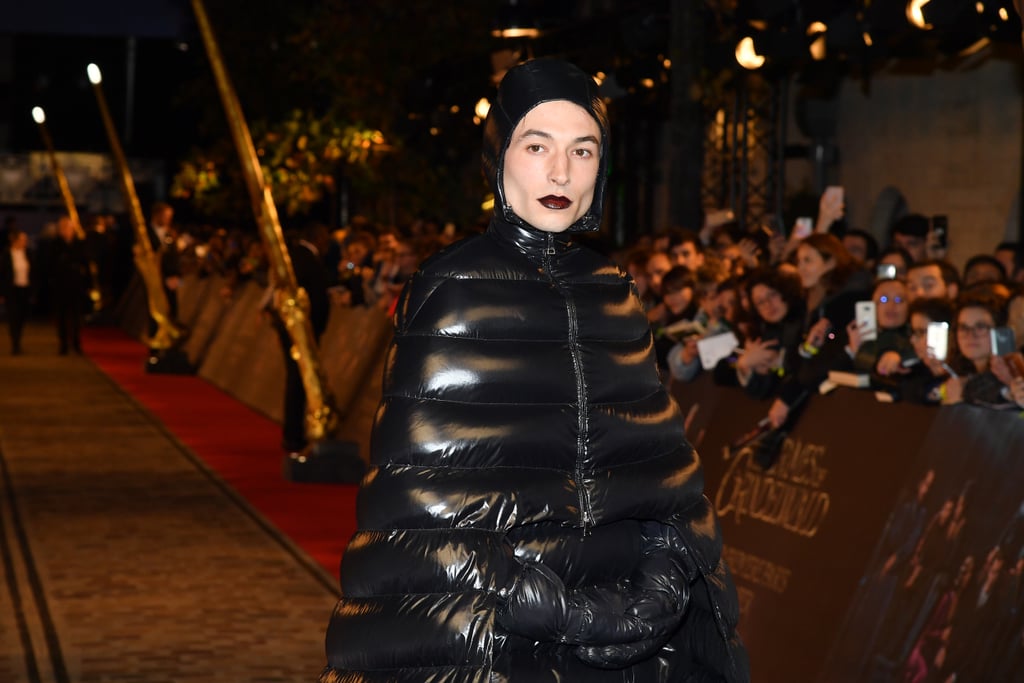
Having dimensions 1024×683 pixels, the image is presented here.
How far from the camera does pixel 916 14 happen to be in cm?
1161

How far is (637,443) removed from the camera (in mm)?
3719

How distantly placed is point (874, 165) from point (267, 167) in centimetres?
1142

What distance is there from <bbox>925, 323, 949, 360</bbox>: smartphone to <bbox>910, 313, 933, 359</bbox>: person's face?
21mm

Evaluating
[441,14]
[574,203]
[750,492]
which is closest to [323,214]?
[441,14]

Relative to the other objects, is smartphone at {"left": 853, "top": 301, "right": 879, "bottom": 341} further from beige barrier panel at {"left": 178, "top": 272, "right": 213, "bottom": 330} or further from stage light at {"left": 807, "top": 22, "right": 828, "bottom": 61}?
beige barrier panel at {"left": 178, "top": 272, "right": 213, "bottom": 330}

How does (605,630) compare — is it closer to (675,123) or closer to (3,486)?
(3,486)

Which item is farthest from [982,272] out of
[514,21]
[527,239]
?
[514,21]

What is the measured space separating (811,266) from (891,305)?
1235 millimetres

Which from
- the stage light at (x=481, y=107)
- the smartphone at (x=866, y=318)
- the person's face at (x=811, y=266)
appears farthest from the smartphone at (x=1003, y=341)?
the stage light at (x=481, y=107)

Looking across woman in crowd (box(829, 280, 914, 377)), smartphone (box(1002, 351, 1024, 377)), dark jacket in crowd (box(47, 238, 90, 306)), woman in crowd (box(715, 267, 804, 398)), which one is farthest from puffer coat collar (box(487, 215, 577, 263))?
dark jacket in crowd (box(47, 238, 90, 306))

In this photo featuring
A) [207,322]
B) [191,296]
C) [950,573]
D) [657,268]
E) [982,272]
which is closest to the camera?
[950,573]

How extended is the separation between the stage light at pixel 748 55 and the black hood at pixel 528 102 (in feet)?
32.9

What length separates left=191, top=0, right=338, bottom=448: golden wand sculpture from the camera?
13297 millimetres

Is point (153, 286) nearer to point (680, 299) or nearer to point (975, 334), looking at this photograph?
point (680, 299)
